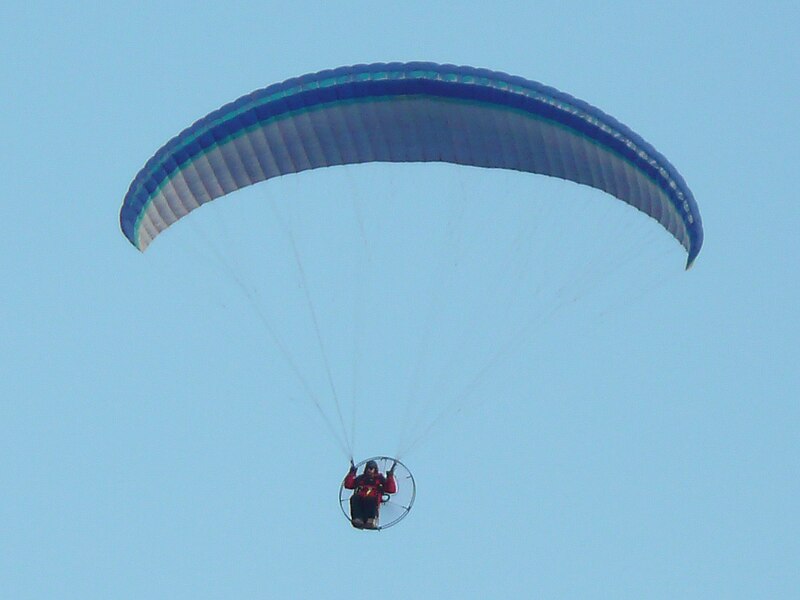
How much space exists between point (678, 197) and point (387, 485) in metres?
5.74

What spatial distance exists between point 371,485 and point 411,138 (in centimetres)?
492

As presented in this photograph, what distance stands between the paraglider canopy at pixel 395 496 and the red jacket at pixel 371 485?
13cm

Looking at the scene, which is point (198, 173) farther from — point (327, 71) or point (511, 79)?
point (511, 79)

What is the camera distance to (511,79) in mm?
30797

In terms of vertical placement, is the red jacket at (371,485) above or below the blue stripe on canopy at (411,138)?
below

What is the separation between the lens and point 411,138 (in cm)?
3197

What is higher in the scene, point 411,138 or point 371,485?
point 411,138

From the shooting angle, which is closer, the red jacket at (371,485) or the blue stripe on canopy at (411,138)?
the blue stripe on canopy at (411,138)

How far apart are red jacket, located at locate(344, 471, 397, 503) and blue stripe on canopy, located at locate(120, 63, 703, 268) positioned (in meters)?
4.52

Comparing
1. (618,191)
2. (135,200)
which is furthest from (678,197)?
(135,200)

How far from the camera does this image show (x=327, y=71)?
102ft

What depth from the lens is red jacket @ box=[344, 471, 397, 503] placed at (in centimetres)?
3180

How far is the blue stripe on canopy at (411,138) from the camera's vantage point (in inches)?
1219

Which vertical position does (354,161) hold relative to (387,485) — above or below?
above
